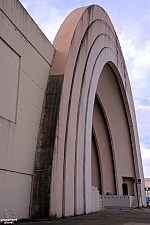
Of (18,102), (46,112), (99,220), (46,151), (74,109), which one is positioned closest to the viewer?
(18,102)

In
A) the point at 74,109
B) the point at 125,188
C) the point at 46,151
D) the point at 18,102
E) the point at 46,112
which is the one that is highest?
the point at 74,109

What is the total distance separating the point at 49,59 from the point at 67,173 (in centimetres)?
512

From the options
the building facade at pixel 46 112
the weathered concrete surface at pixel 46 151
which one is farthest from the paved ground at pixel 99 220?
the weathered concrete surface at pixel 46 151

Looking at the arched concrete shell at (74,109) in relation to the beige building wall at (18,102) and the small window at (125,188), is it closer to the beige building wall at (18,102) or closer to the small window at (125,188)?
the beige building wall at (18,102)

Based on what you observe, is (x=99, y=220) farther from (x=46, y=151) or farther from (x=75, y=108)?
(x=75, y=108)

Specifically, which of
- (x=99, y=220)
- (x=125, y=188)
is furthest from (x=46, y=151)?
(x=125, y=188)

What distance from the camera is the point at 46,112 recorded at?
35.7 ft

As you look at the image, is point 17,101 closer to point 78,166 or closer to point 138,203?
point 78,166

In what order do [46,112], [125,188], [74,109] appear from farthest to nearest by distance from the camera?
[125,188] → [74,109] → [46,112]

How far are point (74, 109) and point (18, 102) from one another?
395 cm

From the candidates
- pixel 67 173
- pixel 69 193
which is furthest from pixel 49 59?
pixel 69 193

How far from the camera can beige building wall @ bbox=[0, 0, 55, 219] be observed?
27.3ft

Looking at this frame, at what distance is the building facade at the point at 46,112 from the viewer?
8.66 meters

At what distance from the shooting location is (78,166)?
499 inches
